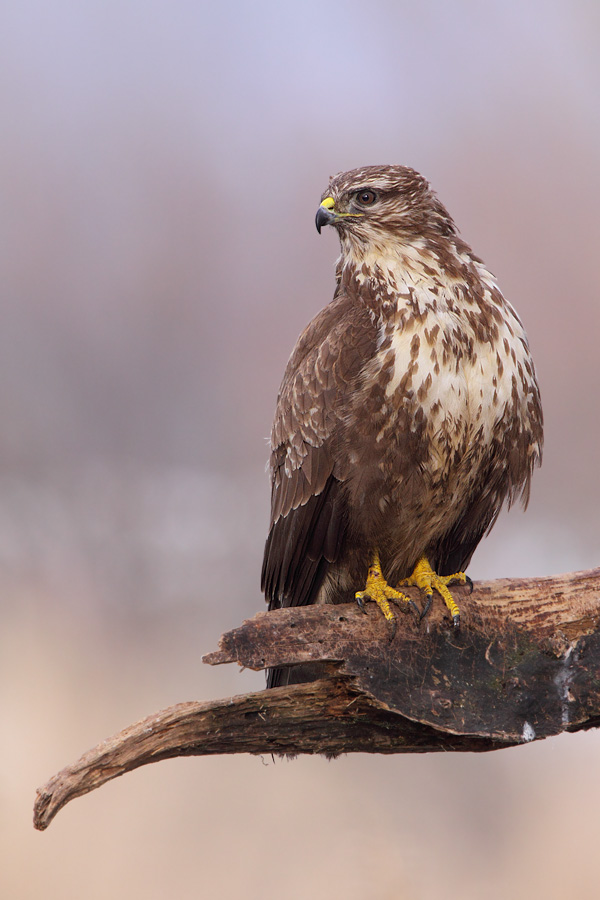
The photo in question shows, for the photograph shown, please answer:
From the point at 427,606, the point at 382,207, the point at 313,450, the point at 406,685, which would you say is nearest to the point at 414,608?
the point at 427,606

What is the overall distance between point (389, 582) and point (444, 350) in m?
1.03

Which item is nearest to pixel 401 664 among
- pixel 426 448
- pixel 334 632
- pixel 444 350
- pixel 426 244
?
pixel 334 632

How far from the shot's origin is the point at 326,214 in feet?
11.3

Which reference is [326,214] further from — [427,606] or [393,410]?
[427,606]

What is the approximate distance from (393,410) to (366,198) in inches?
34.1

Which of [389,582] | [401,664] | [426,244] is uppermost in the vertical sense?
[426,244]

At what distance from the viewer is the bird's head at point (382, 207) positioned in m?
3.40

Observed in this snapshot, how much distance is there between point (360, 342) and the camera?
326cm

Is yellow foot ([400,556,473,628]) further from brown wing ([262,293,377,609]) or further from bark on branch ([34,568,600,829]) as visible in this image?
brown wing ([262,293,377,609])

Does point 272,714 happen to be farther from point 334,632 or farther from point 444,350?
point 444,350

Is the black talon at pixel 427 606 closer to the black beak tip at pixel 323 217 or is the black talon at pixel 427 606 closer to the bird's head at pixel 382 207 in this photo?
the bird's head at pixel 382 207

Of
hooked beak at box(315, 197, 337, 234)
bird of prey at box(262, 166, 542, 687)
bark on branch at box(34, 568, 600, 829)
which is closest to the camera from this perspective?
bark on branch at box(34, 568, 600, 829)

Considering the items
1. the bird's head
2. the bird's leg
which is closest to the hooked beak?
the bird's head

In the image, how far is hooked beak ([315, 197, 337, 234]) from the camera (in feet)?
11.3
